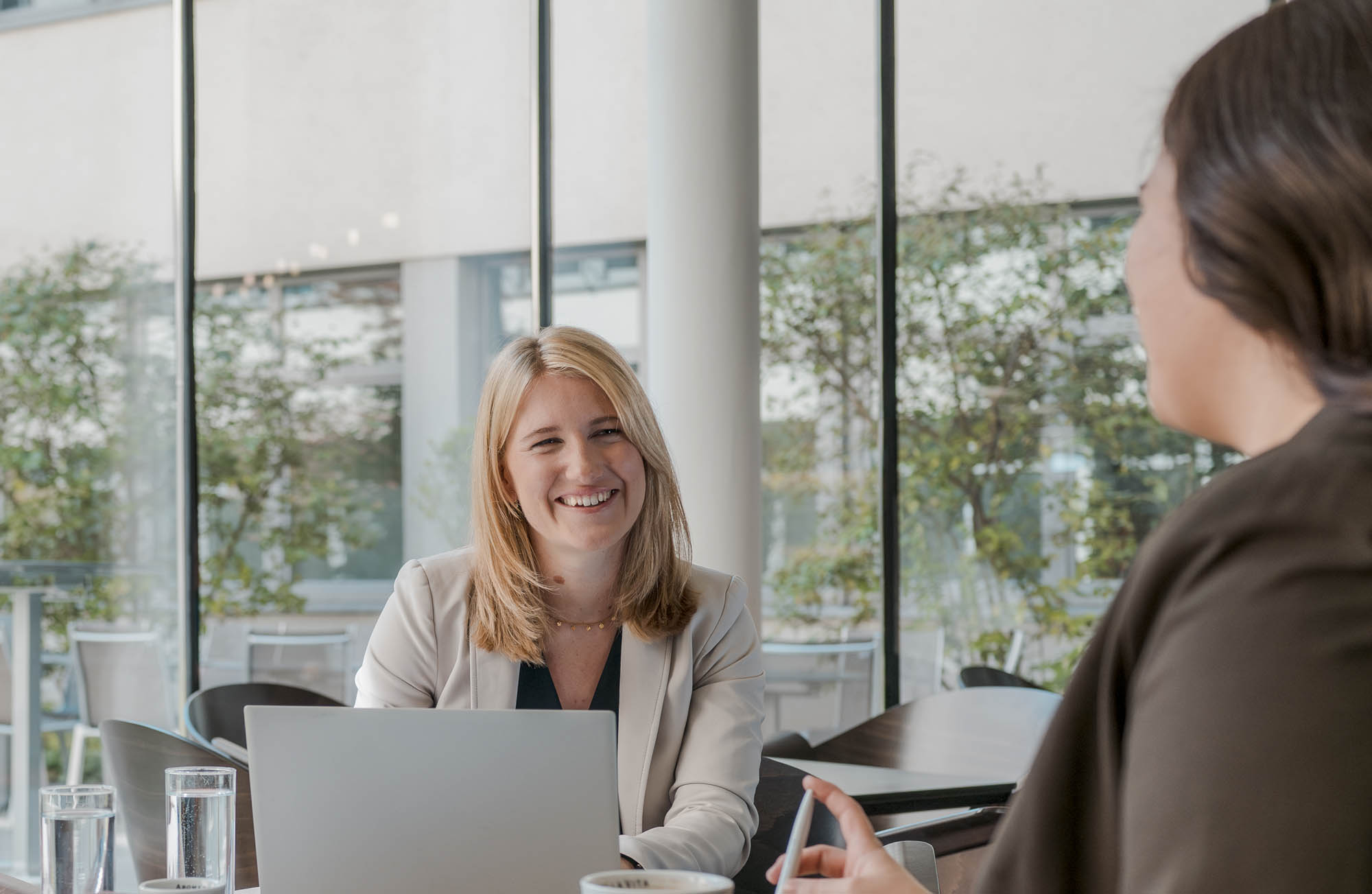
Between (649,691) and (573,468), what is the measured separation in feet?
1.37

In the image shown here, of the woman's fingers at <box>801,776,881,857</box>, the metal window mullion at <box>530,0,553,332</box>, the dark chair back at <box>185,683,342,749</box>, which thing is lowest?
the dark chair back at <box>185,683,342,749</box>

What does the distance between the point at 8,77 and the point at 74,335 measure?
1.02 meters

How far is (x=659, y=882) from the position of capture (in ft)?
3.54

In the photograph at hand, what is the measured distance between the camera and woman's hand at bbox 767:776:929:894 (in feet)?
3.44

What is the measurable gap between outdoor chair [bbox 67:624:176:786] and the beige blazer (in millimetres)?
3032

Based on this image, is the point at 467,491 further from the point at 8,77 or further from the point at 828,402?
the point at 8,77

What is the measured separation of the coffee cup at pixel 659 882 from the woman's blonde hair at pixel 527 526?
1063 mm

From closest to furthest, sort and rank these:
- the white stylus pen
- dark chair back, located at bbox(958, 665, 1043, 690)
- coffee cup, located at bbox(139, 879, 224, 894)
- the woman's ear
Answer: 1. the white stylus pen
2. coffee cup, located at bbox(139, 879, 224, 894)
3. the woman's ear
4. dark chair back, located at bbox(958, 665, 1043, 690)

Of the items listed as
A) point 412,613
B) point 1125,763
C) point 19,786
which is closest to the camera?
point 1125,763

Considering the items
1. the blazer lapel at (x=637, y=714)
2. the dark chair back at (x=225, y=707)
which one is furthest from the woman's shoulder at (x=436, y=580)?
the dark chair back at (x=225, y=707)

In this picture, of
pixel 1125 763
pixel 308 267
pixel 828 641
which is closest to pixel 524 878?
pixel 1125 763

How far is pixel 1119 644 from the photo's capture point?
29.9 inches

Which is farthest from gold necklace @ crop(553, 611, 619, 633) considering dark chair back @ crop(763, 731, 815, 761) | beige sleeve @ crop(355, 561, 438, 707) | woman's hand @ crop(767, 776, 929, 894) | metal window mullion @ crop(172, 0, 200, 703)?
metal window mullion @ crop(172, 0, 200, 703)

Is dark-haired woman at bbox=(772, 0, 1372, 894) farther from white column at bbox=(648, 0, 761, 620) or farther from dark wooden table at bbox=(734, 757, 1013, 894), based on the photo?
white column at bbox=(648, 0, 761, 620)
